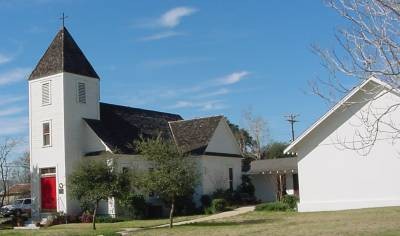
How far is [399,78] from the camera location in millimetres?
8617

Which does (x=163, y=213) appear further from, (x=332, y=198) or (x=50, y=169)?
(x=332, y=198)

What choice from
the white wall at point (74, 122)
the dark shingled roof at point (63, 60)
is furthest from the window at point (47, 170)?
the dark shingled roof at point (63, 60)

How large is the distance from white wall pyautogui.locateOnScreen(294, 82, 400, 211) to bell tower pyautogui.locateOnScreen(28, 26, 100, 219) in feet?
48.5

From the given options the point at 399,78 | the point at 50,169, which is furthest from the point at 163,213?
the point at 399,78

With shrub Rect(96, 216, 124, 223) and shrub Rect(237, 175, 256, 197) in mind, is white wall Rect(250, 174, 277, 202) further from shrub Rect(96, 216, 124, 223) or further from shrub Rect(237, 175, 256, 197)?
shrub Rect(96, 216, 124, 223)

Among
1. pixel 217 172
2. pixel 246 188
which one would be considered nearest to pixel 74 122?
pixel 217 172

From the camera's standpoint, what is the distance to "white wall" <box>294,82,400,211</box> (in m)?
29.8

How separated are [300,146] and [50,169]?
1641 cm

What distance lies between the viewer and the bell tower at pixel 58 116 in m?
37.4

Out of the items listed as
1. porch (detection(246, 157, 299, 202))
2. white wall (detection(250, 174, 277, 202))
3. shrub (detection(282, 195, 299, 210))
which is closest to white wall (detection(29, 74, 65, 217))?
shrub (detection(282, 195, 299, 210))

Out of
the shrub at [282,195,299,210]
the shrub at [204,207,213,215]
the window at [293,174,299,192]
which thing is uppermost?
the window at [293,174,299,192]

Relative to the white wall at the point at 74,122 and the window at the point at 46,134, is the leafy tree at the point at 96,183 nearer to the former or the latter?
the white wall at the point at 74,122

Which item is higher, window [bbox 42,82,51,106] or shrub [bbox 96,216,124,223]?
window [bbox 42,82,51,106]

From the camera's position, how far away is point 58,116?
124ft
